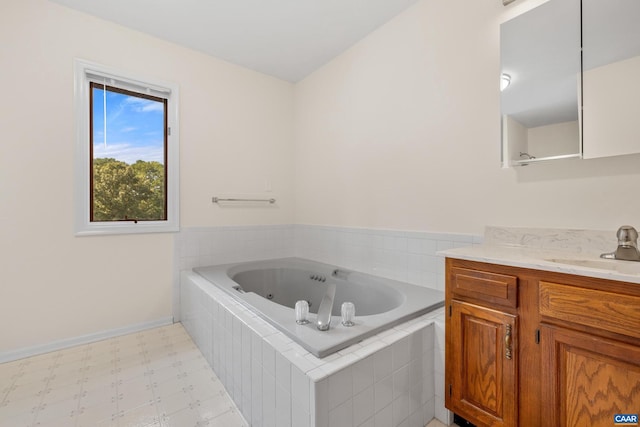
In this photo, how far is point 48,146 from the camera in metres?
2.01

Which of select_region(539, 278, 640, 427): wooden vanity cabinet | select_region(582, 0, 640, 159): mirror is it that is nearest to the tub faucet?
select_region(539, 278, 640, 427): wooden vanity cabinet

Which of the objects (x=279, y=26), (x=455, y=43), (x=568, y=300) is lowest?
(x=568, y=300)

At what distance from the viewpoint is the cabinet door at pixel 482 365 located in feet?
3.70

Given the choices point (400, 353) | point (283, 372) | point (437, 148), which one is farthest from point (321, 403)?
point (437, 148)

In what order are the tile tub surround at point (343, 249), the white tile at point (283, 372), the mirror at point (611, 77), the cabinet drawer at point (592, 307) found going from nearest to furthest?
the cabinet drawer at point (592, 307) < the white tile at point (283, 372) < the mirror at point (611, 77) < the tile tub surround at point (343, 249)

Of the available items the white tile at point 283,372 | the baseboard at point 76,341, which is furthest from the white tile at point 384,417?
the baseboard at point 76,341

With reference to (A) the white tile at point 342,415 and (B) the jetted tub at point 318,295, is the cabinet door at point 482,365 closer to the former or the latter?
(B) the jetted tub at point 318,295

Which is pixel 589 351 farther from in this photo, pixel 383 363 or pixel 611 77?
pixel 611 77

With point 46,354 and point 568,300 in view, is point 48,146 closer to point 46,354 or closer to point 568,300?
point 46,354

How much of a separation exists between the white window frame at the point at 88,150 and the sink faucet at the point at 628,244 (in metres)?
2.86

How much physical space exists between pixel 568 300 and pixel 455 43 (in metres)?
1.60

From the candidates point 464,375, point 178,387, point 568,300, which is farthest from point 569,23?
point 178,387

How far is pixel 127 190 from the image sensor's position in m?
2.41

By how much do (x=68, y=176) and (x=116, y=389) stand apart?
152 centimetres
